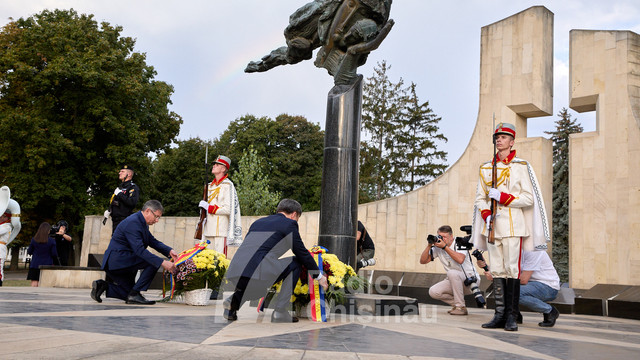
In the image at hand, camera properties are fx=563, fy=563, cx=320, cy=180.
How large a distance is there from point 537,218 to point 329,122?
343 centimetres

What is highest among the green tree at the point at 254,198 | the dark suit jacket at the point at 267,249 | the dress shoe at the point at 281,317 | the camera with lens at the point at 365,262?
the green tree at the point at 254,198

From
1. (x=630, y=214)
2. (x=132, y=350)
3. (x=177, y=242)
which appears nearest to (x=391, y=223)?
(x=630, y=214)

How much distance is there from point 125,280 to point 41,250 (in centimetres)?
732

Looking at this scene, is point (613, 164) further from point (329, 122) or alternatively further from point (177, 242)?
point (177, 242)

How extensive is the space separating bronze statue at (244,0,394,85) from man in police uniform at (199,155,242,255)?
2.37 meters

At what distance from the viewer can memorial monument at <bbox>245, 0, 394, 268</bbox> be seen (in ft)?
27.0

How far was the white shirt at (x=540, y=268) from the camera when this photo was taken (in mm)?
6910

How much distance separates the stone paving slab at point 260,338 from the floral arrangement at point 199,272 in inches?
40.4

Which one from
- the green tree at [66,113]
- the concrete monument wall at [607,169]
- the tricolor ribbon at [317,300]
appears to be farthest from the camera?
the green tree at [66,113]

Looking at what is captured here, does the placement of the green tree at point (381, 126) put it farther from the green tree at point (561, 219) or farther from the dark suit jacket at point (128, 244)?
the dark suit jacket at point (128, 244)

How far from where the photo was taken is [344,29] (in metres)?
8.70

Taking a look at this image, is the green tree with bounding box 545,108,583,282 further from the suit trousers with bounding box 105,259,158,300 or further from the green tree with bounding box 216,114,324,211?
the suit trousers with bounding box 105,259,158,300

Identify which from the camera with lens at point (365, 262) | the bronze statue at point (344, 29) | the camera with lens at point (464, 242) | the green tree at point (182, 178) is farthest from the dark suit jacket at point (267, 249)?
the green tree at point (182, 178)

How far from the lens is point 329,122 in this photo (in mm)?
8570
